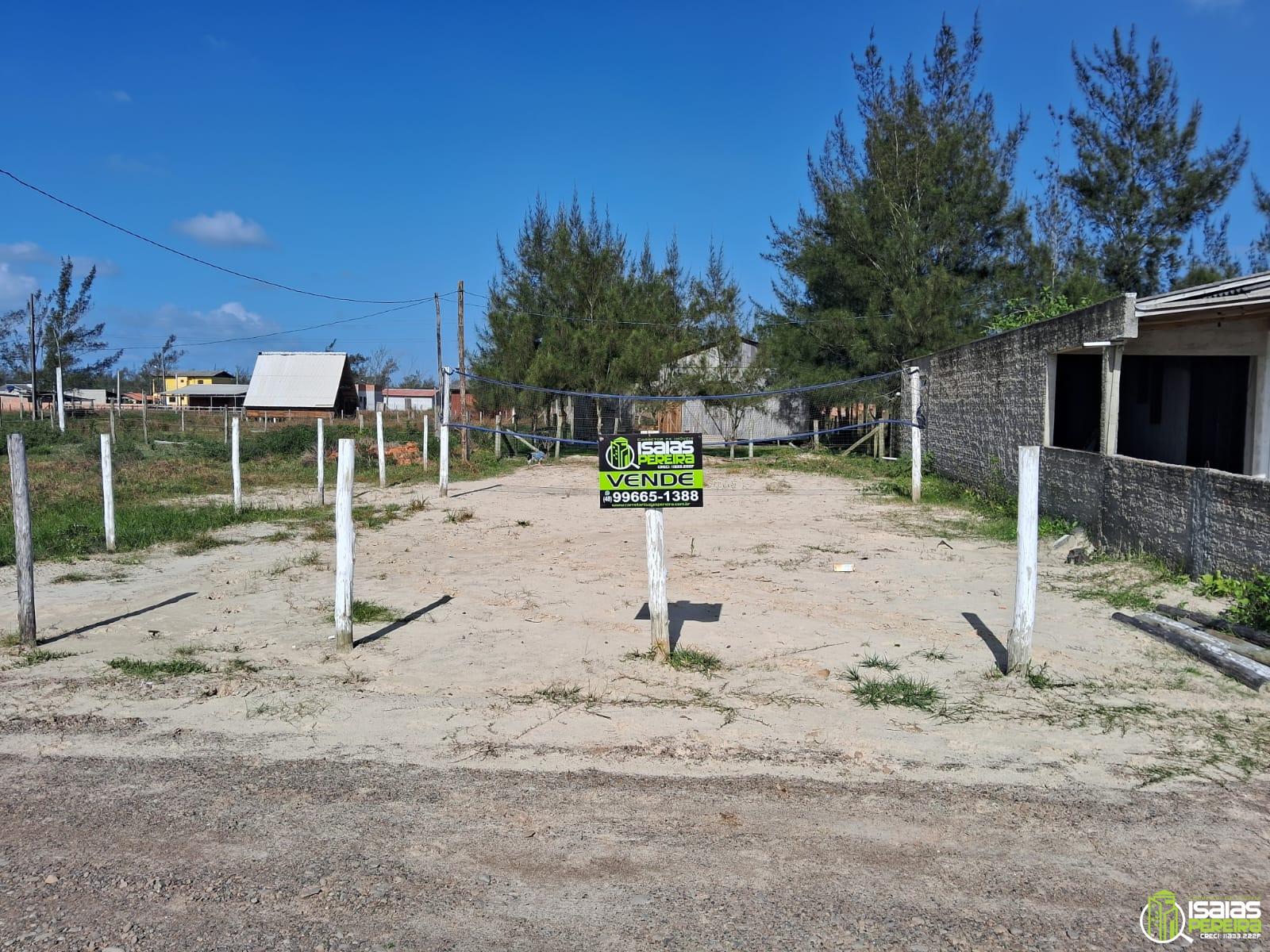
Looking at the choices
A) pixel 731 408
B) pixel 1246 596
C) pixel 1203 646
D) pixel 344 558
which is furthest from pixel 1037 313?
pixel 344 558

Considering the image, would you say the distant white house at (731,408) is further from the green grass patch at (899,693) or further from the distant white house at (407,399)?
the distant white house at (407,399)

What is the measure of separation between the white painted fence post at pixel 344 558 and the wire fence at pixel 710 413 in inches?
859

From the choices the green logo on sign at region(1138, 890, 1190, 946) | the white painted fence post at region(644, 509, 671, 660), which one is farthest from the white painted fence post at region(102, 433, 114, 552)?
the green logo on sign at region(1138, 890, 1190, 946)

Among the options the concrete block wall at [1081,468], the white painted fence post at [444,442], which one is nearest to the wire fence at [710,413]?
the concrete block wall at [1081,468]

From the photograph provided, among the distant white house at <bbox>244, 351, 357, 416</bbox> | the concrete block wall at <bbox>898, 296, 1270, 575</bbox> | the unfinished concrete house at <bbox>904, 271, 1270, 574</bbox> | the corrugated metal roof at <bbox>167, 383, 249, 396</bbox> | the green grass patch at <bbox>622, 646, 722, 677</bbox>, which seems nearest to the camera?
the green grass patch at <bbox>622, 646, 722, 677</bbox>

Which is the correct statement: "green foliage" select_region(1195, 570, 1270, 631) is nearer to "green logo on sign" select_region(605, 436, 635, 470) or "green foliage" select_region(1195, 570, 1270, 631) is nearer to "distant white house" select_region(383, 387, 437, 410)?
"green logo on sign" select_region(605, 436, 635, 470)

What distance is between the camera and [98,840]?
4027 mm

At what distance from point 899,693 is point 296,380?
55.8m

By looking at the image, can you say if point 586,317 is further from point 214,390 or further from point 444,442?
point 214,390

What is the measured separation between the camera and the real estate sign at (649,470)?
6828 mm

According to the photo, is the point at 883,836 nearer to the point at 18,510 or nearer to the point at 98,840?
the point at 98,840

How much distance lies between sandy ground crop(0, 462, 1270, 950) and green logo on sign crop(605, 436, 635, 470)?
4.66 ft

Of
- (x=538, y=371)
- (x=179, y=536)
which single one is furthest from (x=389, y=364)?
(x=179, y=536)

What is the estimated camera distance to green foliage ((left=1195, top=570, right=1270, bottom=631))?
23.6 ft
